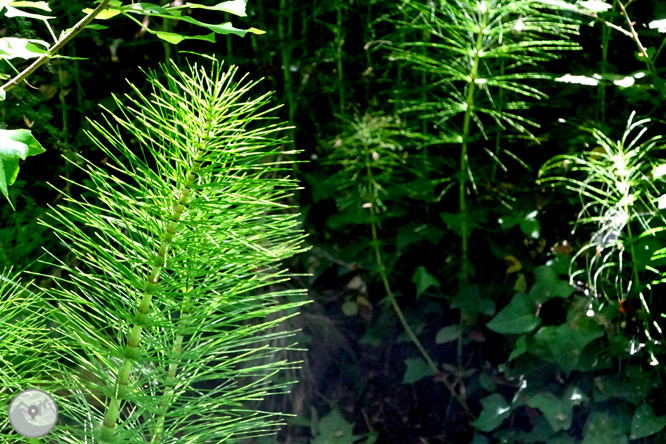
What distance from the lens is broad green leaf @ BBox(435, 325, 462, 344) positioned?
1.71 m

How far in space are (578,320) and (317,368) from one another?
29.2 inches

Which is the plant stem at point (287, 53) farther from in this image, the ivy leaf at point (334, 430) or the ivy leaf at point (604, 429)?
the ivy leaf at point (604, 429)

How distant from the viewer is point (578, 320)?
1555 mm

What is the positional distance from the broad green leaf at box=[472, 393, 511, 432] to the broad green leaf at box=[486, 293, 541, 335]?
7.3 inches

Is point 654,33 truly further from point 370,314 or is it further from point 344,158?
point 370,314

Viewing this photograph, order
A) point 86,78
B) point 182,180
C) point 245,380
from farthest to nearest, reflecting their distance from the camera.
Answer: point 86,78
point 245,380
point 182,180

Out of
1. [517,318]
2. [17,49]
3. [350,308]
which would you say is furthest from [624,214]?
[17,49]

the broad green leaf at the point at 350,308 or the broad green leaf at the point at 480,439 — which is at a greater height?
the broad green leaf at the point at 350,308

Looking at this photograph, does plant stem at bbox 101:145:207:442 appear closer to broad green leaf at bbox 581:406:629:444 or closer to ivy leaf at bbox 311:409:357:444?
ivy leaf at bbox 311:409:357:444

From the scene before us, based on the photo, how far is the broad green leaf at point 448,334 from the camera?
1.71 meters

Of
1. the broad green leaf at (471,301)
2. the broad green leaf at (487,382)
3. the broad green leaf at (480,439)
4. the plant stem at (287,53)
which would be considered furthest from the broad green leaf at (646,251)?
the plant stem at (287,53)

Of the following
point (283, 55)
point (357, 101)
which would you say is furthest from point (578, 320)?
point (283, 55)

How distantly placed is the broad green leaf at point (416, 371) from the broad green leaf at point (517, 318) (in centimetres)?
23

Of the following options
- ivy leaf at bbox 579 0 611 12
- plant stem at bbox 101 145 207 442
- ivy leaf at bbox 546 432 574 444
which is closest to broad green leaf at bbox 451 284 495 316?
ivy leaf at bbox 546 432 574 444
